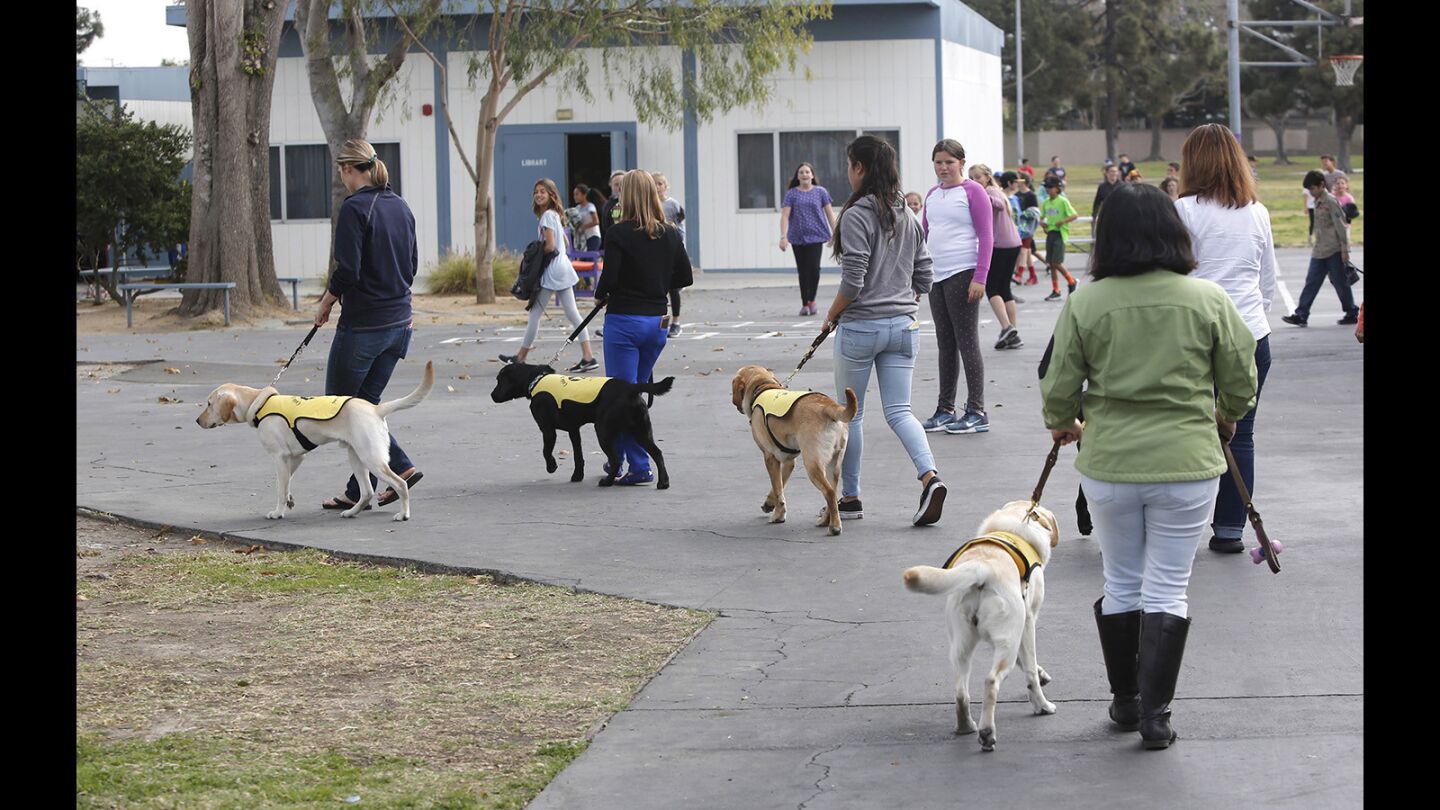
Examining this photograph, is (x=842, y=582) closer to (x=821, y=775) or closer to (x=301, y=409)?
(x=821, y=775)

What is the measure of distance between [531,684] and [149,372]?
12.7 meters

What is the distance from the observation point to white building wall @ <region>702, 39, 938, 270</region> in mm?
29734

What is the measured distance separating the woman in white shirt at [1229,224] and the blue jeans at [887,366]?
1.66 metres

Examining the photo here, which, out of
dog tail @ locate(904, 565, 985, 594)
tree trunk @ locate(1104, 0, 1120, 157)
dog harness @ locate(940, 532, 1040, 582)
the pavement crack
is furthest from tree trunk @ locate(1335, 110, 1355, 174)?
the pavement crack

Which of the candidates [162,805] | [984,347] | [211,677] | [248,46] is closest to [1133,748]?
[162,805]

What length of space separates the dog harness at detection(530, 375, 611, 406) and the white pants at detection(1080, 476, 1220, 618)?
201 inches

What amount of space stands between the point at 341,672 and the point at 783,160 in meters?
24.7

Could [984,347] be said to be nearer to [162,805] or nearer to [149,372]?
[149,372]

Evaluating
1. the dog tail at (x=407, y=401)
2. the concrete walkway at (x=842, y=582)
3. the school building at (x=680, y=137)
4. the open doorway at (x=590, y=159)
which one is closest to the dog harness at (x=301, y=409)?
the dog tail at (x=407, y=401)

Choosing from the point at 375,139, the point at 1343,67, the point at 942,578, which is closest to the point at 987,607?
the point at 942,578

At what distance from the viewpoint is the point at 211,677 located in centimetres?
609

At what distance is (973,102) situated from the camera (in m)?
34.4

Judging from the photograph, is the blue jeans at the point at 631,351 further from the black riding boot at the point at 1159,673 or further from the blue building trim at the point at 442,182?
the blue building trim at the point at 442,182

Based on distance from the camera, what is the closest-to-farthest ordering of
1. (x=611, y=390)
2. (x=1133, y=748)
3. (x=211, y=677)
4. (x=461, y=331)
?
1. (x=1133, y=748)
2. (x=211, y=677)
3. (x=611, y=390)
4. (x=461, y=331)
